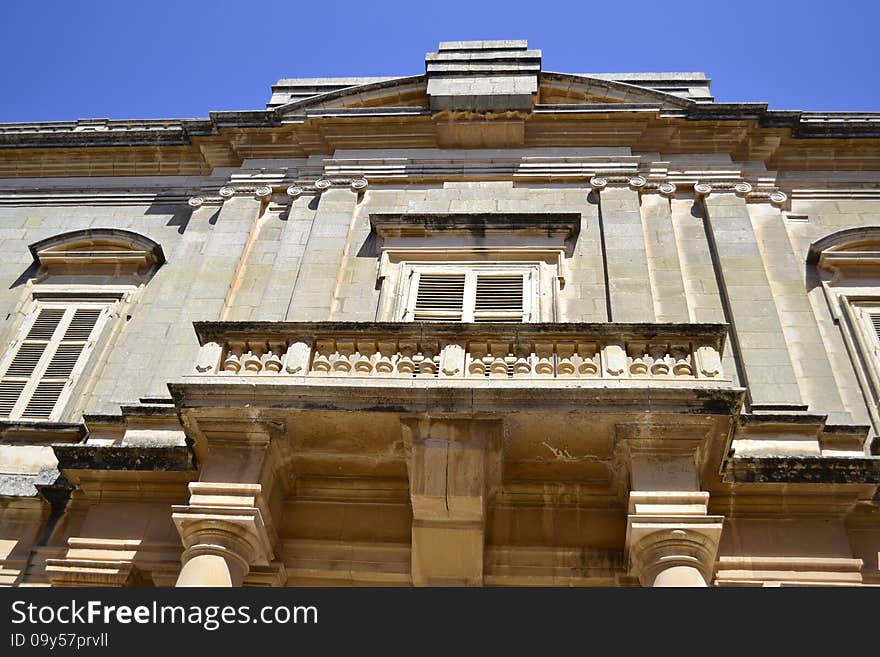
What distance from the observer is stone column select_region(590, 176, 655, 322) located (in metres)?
13.2

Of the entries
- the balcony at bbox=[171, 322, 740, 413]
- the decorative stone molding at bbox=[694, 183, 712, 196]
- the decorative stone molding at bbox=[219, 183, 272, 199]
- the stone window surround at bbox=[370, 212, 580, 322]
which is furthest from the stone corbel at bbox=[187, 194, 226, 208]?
the decorative stone molding at bbox=[694, 183, 712, 196]

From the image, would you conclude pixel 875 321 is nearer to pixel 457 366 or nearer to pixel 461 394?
pixel 457 366

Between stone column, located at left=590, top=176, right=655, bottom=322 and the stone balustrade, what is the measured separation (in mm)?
2299

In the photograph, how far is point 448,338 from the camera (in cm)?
1091

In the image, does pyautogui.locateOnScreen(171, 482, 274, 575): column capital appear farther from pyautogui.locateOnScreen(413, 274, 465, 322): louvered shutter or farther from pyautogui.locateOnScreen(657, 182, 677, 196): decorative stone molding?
pyautogui.locateOnScreen(657, 182, 677, 196): decorative stone molding

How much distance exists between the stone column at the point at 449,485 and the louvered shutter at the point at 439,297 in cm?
349

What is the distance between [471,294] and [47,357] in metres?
5.93

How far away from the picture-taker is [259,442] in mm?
10336

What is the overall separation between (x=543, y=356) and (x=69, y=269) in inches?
332

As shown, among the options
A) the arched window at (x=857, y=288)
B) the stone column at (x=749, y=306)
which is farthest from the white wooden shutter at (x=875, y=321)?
the stone column at (x=749, y=306)

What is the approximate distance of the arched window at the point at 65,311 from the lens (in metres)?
13.6

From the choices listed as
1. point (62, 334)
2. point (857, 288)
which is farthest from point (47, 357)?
point (857, 288)
